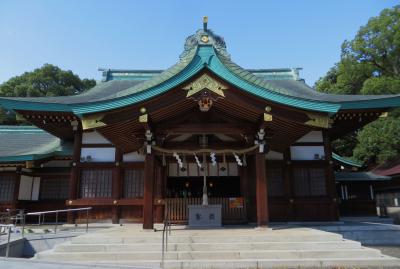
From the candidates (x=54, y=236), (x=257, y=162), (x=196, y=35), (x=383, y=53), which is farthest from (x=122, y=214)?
(x=383, y=53)

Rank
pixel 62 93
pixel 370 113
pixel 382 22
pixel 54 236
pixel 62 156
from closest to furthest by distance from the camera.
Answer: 1. pixel 54 236
2. pixel 370 113
3. pixel 62 156
4. pixel 382 22
5. pixel 62 93

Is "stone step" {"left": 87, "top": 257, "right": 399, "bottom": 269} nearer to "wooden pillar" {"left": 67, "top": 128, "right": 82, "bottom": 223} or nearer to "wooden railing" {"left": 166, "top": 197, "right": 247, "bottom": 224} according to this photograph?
"wooden railing" {"left": 166, "top": 197, "right": 247, "bottom": 224}

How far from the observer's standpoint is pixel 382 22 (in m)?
30.6

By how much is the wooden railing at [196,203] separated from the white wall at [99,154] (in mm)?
3191

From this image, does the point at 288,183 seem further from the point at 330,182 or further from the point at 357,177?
the point at 357,177

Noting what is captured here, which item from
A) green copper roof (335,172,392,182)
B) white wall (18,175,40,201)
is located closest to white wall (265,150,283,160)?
green copper roof (335,172,392,182)

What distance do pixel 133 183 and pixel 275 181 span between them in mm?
5548

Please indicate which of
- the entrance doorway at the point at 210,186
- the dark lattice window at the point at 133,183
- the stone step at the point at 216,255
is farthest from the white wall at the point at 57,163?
the stone step at the point at 216,255

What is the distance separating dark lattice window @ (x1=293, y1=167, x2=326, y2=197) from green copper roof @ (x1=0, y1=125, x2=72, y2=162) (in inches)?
368

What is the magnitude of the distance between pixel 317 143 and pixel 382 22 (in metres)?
25.0

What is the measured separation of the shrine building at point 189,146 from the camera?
8.65 metres

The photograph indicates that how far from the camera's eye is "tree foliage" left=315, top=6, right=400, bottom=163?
25.0m

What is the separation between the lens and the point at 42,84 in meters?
43.2

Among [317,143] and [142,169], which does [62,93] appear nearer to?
[142,169]
